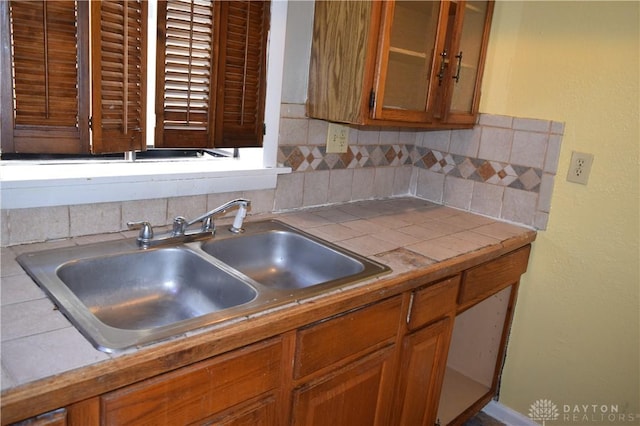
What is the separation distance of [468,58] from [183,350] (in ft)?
5.34

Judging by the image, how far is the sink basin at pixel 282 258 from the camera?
5.01 feet

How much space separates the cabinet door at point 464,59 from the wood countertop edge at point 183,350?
2.65ft

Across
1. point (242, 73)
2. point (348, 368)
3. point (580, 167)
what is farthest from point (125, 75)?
point (580, 167)

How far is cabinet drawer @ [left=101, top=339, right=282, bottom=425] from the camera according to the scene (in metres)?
0.89

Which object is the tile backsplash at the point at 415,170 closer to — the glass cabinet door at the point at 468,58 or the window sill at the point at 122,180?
the window sill at the point at 122,180

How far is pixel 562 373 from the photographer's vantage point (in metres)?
2.00

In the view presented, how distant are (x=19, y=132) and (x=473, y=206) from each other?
1725 millimetres

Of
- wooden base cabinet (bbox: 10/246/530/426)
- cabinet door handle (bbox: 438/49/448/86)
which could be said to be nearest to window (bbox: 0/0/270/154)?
cabinet door handle (bbox: 438/49/448/86)

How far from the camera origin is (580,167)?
1876mm

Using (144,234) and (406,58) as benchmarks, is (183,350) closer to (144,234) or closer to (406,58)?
(144,234)

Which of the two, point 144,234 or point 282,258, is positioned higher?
point 144,234

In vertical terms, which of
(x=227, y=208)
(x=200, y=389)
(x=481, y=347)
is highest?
(x=227, y=208)

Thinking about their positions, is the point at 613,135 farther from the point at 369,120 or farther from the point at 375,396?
the point at 375,396

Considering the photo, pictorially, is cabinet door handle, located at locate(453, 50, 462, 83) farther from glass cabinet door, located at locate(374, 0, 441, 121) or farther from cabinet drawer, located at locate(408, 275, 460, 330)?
cabinet drawer, located at locate(408, 275, 460, 330)
